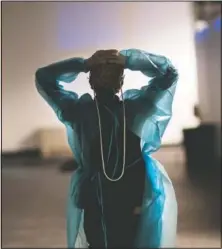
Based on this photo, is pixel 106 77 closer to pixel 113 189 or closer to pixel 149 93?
pixel 149 93

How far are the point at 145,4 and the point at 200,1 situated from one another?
19 cm

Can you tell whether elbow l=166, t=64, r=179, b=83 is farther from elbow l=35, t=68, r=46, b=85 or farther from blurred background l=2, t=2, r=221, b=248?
elbow l=35, t=68, r=46, b=85

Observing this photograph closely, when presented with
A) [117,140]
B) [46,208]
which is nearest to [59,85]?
[117,140]

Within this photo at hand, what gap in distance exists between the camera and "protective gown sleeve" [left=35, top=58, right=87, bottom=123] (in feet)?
2.03

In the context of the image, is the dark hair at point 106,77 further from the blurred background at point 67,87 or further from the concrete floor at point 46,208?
the concrete floor at point 46,208

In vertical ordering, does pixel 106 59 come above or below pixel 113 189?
above

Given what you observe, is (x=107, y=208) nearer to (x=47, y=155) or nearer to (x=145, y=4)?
(x=47, y=155)

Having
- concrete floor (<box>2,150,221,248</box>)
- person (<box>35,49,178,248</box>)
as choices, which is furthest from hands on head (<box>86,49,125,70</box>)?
concrete floor (<box>2,150,221,248</box>)

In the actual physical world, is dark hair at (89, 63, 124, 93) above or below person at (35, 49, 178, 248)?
above

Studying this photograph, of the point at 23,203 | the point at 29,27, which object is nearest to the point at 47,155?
the point at 23,203

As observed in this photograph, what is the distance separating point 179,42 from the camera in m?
0.75

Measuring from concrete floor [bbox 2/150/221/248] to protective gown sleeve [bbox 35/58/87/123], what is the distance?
0.52 ft

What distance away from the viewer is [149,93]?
2.02ft

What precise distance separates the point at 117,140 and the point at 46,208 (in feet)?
1.18
